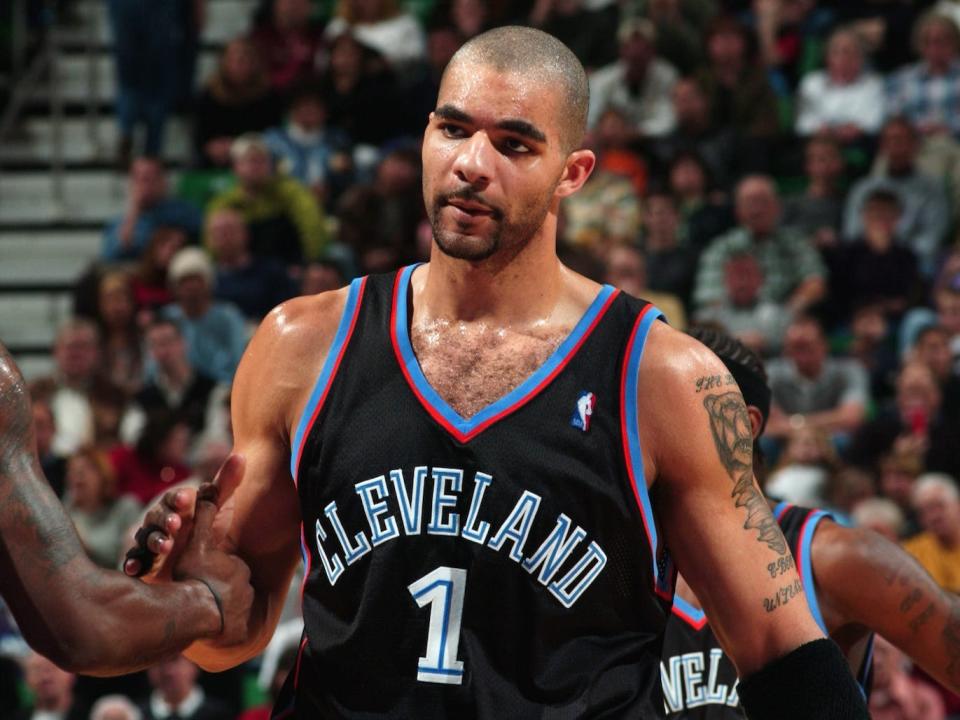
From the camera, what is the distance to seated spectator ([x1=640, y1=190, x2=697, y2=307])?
10.4m

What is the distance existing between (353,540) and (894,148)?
798cm

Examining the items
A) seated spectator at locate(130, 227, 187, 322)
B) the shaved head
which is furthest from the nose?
seated spectator at locate(130, 227, 187, 322)

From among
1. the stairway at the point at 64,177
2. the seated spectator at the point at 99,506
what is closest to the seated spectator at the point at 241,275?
the stairway at the point at 64,177

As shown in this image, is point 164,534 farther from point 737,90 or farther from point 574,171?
point 737,90

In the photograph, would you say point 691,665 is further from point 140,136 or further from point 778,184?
point 140,136

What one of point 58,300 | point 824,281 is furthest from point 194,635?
point 58,300

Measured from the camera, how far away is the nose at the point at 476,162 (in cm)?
329

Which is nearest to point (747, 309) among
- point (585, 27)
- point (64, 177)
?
point (585, 27)

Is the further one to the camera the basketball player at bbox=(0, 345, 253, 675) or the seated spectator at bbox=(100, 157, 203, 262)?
the seated spectator at bbox=(100, 157, 203, 262)

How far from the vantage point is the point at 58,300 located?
11.9m

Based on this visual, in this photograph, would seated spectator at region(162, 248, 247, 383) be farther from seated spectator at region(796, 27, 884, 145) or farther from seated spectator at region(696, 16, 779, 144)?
seated spectator at region(796, 27, 884, 145)

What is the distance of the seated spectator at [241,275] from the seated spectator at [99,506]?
2048mm

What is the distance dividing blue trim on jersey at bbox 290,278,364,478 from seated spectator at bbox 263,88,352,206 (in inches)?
323

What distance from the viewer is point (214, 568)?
3520mm
